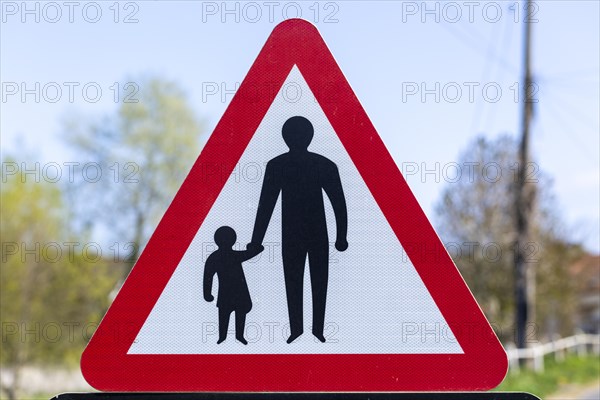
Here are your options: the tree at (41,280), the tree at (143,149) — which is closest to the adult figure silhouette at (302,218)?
the tree at (41,280)

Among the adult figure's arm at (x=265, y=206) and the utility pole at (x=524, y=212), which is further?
the utility pole at (x=524, y=212)

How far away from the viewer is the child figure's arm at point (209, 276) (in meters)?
2.68

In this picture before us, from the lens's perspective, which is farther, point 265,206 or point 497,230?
point 497,230

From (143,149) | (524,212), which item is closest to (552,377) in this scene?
(524,212)

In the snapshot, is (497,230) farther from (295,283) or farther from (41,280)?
(295,283)

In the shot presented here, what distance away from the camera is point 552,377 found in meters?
18.8

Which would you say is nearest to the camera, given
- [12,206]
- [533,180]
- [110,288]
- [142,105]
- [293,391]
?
[293,391]

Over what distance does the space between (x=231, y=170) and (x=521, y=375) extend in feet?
52.8

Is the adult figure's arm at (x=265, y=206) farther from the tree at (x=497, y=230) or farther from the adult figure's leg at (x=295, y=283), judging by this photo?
the tree at (x=497, y=230)

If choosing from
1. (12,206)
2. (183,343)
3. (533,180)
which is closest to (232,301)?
(183,343)

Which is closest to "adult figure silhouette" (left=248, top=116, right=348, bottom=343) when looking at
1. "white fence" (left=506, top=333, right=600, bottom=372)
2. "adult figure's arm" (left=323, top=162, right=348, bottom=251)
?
"adult figure's arm" (left=323, top=162, right=348, bottom=251)

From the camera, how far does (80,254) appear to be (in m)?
32.2

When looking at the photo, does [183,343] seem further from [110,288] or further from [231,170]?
[110,288]

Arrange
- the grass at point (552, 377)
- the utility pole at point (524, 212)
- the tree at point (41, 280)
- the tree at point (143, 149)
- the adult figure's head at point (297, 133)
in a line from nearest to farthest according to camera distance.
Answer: the adult figure's head at point (297, 133)
the grass at point (552, 377)
the utility pole at point (524, 212)
the tree at point (41, 280)
the tree at point (143, 149)
